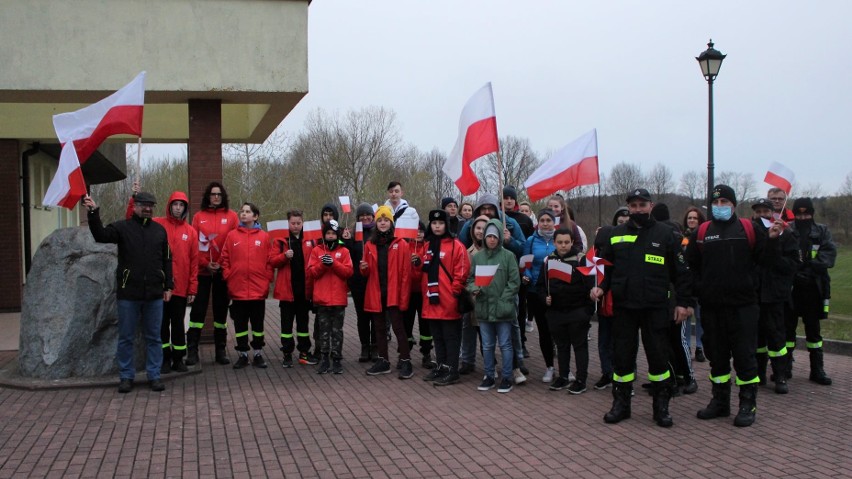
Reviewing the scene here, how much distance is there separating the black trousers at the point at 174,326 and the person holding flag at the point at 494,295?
3.43 meters

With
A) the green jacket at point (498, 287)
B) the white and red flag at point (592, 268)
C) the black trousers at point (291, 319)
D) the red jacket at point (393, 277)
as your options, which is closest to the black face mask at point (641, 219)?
the white and red flag at point (592, 268)

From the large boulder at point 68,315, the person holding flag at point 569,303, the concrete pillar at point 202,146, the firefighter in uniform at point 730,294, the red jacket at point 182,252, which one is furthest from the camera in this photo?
the concrete pillar at point 202,146

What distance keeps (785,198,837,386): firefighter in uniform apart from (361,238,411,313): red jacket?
439 centimetres

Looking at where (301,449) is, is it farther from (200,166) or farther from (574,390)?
(200,166)

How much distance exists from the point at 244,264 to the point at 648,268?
16.3 feet

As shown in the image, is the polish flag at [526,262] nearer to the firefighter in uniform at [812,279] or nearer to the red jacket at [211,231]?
the firefighter in uniform at [812,279]

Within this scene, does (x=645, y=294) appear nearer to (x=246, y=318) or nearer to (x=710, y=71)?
(x=246, y=318)

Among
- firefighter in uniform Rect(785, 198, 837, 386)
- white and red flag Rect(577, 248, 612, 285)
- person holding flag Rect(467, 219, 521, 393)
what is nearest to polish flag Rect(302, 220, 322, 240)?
person holding flag Rect(467, 219, 521, 393)

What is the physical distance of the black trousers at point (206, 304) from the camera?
9.76 m

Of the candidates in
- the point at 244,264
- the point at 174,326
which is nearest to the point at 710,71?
the point at 244,264

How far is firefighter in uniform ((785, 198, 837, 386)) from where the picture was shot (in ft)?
29.0

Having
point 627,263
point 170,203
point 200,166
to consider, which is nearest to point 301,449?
point 627,263

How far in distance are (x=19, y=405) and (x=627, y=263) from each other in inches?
238

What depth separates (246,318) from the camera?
9820 millimetres
